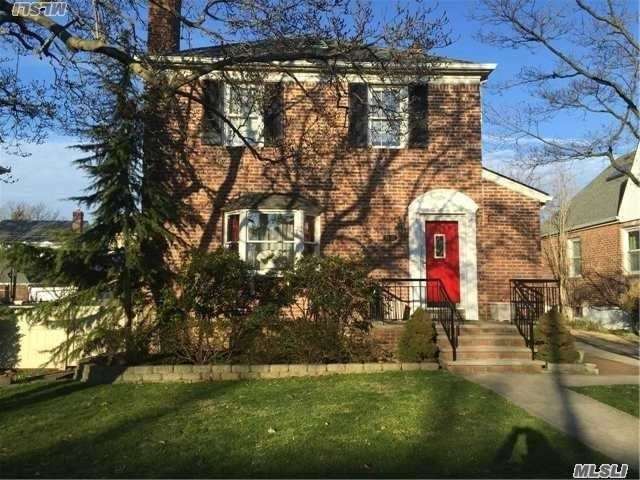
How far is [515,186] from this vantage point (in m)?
12.7

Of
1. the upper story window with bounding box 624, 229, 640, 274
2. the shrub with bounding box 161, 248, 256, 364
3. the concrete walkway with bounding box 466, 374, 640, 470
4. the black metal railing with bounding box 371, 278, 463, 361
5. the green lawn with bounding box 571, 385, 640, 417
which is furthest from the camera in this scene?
the upper story window with bounding box 624, 229, 640, 274

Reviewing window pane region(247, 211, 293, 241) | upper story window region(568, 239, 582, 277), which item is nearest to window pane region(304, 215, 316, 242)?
window pane region(247, 211, 293, 241)

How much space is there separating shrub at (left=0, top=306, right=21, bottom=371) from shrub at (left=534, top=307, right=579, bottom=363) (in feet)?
33.6

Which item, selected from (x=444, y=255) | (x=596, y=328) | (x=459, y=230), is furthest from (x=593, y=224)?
(x=444, y=255)

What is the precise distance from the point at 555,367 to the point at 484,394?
108 inches

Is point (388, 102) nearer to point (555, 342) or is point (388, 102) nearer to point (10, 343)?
point (555, 342)

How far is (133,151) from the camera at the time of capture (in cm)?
1090

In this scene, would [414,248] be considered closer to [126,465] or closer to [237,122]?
[237,122]

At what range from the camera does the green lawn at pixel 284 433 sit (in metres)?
4.87

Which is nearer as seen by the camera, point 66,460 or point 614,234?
point 66,460

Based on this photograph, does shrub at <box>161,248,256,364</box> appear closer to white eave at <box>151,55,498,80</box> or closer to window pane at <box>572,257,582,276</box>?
white eave at <box>151,55,498,80</box>

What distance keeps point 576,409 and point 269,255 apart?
6881 millimetres

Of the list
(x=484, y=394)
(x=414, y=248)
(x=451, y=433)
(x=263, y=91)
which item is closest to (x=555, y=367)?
(x=484, y=394)

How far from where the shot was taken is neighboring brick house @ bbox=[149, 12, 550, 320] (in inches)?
487
